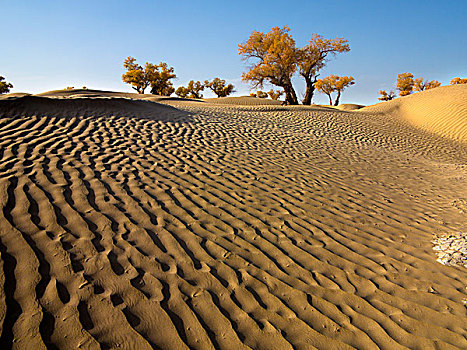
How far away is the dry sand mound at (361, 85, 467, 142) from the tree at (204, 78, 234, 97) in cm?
3567

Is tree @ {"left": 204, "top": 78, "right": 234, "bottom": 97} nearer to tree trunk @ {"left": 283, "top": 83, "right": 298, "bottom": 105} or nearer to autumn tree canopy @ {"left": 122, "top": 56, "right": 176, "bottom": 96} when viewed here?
autumn tree canopy @ {"left": 122, "top": 56, "right": 176, "bottom": 96}

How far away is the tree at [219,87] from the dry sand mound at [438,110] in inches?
1404

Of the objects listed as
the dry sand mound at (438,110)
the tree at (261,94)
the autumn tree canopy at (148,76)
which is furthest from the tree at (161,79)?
the dry sand mound at (438,110)

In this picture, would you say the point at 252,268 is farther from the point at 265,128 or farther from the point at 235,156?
the point at 265,128

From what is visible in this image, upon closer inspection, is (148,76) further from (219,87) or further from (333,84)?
(333,84)

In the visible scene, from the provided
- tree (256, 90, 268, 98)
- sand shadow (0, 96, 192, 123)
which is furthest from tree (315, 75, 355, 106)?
sand shadow (0, 96, 192, 123)

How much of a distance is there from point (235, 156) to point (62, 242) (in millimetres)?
Answer: 4486

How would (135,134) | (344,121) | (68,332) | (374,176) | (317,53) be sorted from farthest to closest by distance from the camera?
1. (317,53)
2. (344,121)
3. (135,134)
4. (374,176)
5. (68,332)

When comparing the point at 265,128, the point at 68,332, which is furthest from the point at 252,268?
the point at 265,128

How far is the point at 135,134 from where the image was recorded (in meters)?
7.52

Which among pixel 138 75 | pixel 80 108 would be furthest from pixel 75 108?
pixel 138 75

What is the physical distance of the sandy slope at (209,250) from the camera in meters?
2.31

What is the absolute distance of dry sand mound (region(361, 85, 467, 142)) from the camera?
15570 mm

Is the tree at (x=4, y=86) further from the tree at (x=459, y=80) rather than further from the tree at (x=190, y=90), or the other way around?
the tree at (x=459, y=80)
